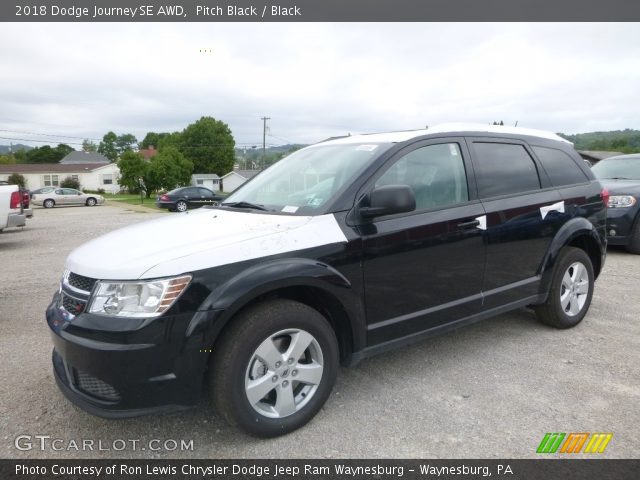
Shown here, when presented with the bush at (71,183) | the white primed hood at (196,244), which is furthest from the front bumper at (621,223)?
the bush at (71,183)

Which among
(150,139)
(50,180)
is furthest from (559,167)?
(150,139)

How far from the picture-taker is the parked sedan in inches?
1289

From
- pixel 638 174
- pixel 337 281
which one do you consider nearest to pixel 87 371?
pixel 337 281

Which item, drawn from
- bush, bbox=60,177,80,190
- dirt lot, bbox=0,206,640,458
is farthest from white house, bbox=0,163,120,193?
dirt lot, bbox=0,206,640,458

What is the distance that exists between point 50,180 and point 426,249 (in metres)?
72.9

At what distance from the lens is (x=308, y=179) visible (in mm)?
3406

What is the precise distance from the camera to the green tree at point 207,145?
70.9 metres

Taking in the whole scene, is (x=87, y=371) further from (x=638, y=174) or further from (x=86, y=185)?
(x=86, y=185)

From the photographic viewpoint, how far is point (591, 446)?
101 inches

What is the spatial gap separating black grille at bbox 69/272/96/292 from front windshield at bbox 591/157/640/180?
371 inches

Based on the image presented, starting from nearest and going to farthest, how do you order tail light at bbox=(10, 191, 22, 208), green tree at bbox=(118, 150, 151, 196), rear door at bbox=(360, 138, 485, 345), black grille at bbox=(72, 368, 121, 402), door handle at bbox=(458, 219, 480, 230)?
black grille at bbox=(72, 368, 121, 402) < rear door at bbox=(360, 138, 485, 345) < door handle at bbox=(458, 219, 480, 230) < tail light at bbox=(10, 191, 22, 208) < green tree at bbox=(118, 150, 151, 196)

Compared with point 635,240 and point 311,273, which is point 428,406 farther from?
point 635,240

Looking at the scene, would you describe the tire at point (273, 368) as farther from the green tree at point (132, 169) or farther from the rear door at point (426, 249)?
the green tree at point (132, 169)

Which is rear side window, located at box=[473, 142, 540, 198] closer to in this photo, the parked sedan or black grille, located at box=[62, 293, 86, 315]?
black grille, located at box=[62, 293, 86, 315]
